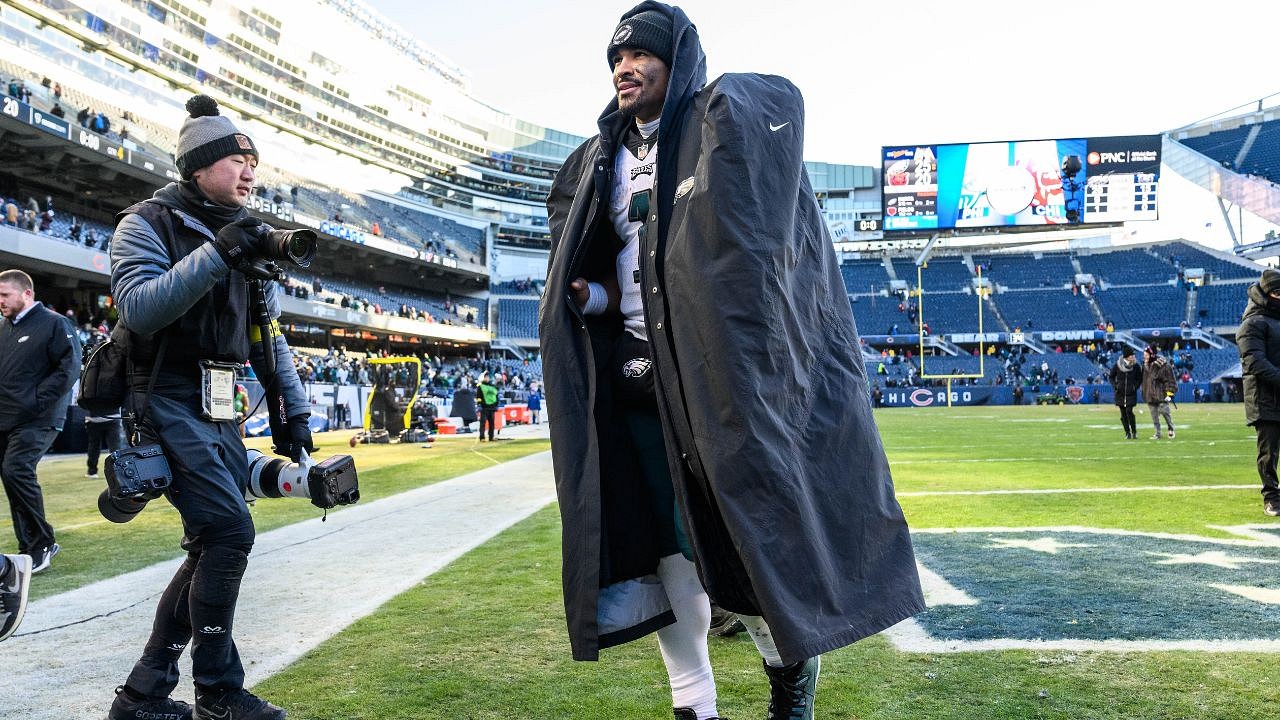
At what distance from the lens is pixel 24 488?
560 centimetres

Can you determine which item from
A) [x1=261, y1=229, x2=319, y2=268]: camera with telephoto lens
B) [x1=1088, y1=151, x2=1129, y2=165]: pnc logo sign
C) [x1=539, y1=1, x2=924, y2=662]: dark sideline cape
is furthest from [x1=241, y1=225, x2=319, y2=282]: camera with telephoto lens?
[x1=1088, y1=151, x2=1129, y2=165]: pnc logo sign

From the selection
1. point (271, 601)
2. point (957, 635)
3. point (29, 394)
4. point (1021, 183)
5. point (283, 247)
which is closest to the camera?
point (283, 247)

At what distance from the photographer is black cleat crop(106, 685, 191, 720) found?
8.87 ft

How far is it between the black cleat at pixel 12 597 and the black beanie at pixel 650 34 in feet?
8.14

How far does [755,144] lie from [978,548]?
3897mm

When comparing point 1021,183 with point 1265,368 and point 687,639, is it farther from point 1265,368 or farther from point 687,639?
point 687,639

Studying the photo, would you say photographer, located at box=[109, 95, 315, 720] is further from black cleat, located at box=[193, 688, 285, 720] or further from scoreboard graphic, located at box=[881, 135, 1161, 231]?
scoreboard graphic, located at box=[881, 135, 1161, 231]

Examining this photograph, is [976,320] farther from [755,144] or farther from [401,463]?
[755,144]

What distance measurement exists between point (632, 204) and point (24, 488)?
5243mm

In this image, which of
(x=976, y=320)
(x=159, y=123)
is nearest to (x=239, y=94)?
(x=159, y=123)

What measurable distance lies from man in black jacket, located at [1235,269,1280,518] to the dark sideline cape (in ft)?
18.9

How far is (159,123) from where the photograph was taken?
39.5 meters

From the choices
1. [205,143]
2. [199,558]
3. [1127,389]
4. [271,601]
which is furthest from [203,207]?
[1127,389]

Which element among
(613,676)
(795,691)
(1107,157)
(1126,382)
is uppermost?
(1107,157)
